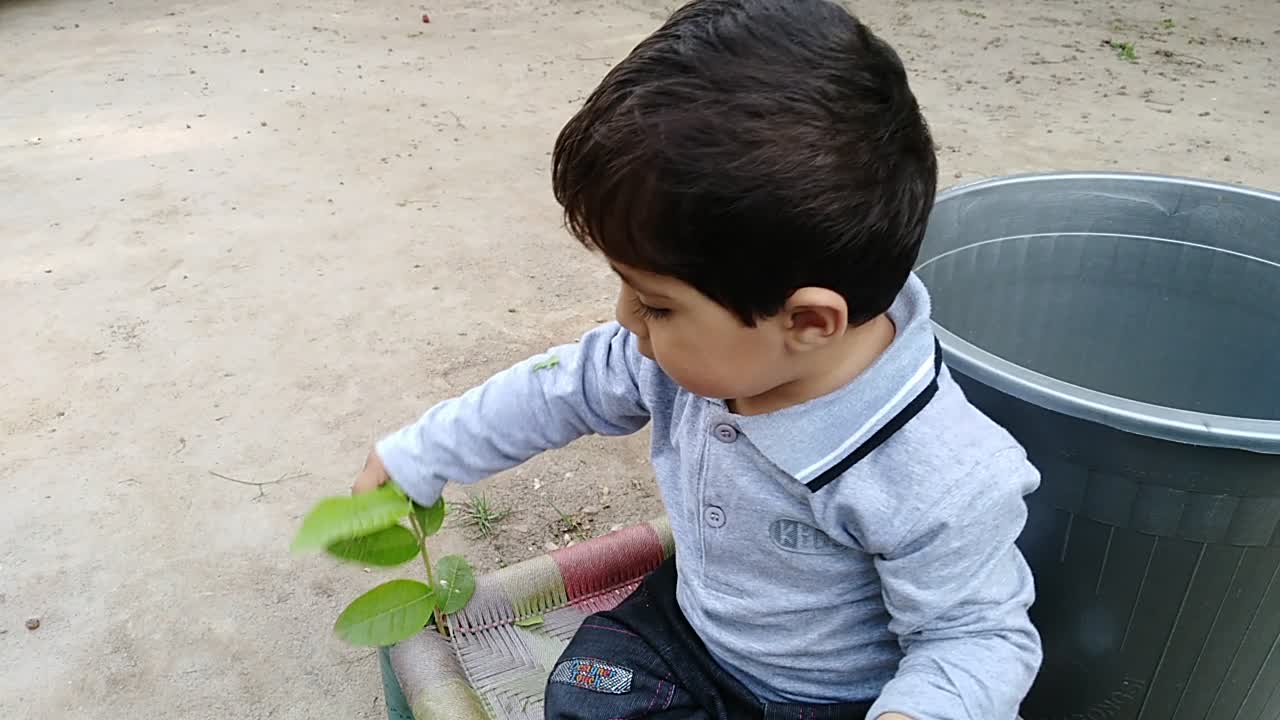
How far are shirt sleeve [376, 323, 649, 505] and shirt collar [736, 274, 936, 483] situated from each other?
0.76 feet

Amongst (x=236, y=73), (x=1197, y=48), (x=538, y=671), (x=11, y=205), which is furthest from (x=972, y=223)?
(x=1197, y=48)

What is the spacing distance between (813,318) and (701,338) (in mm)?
88

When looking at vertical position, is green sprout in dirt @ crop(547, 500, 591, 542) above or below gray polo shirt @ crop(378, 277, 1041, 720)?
below

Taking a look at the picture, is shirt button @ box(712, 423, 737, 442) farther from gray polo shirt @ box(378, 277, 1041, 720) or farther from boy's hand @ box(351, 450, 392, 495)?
boy's hand @ box(351, 450, 392, 495)

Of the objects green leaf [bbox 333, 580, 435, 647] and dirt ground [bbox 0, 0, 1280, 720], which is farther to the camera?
dirt ground [bbox 0, 0, 1280, 720]

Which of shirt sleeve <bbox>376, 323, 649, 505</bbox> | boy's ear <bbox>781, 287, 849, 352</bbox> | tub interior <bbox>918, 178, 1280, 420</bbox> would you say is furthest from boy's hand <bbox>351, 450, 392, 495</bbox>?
tub interior <bbox>918, 178, 1280, 420</bbox>

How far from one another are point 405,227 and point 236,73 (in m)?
1.77

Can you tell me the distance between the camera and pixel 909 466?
842 millimetres

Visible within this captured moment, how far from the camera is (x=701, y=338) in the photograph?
823 millimetres

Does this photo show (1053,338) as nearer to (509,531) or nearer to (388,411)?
(509,531)

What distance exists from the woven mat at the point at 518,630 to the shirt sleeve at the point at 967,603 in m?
0.47

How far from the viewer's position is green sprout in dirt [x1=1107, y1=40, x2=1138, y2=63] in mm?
4277

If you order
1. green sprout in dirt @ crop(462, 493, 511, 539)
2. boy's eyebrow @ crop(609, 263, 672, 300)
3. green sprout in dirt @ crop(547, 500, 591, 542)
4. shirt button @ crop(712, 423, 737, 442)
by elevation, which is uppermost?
boy's eyebrow @ crop(609, 263, 672, 300)

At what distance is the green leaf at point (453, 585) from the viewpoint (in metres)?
1.23
